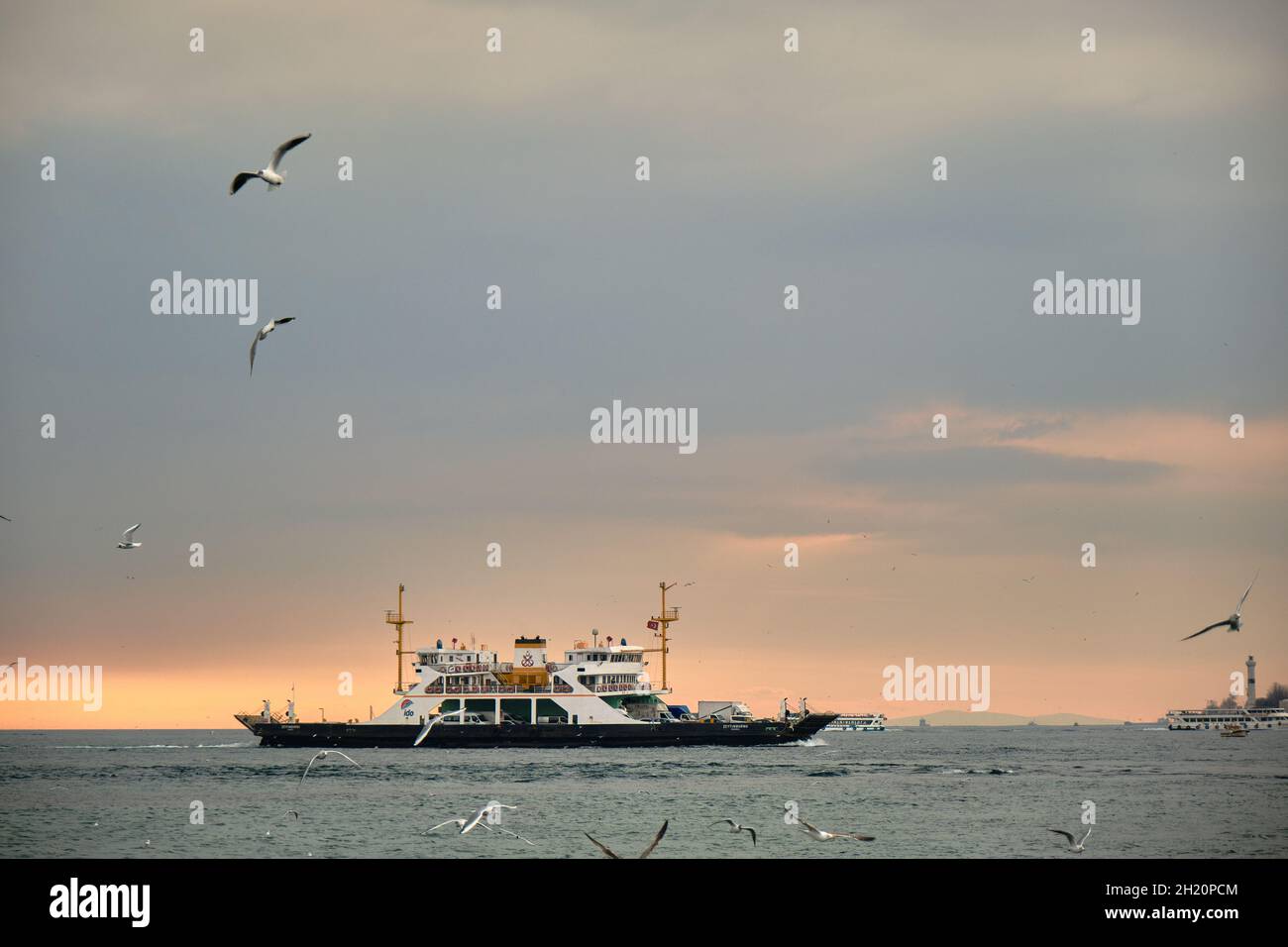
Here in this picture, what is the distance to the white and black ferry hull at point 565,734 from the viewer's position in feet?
317

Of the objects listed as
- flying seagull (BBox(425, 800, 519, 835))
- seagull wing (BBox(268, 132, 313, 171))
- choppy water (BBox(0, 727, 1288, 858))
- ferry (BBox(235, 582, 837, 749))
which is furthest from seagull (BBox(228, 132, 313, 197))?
A: ferry (BBox(235, 582, 837, 749))

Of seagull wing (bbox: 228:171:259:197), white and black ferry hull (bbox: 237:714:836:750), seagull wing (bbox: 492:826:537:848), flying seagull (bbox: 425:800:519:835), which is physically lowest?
white and black ferry hull (bbox: 237:714:836:750)

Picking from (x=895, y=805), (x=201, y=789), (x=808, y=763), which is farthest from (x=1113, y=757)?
(x=201, y=789)

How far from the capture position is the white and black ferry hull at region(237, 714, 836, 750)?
317 ft

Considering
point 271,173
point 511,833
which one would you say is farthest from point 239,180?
point 511,833

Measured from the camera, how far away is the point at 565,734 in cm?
9712

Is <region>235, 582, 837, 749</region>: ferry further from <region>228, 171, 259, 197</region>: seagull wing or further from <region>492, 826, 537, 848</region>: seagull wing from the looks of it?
<region>228, 171, 259, 197</region>: seagull wing

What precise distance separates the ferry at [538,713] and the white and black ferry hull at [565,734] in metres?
0.06

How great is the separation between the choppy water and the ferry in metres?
5.94

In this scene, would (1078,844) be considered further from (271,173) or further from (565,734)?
(565,734)

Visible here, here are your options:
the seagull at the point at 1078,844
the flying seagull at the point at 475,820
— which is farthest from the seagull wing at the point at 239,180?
the seagull at the point at 1078,844
